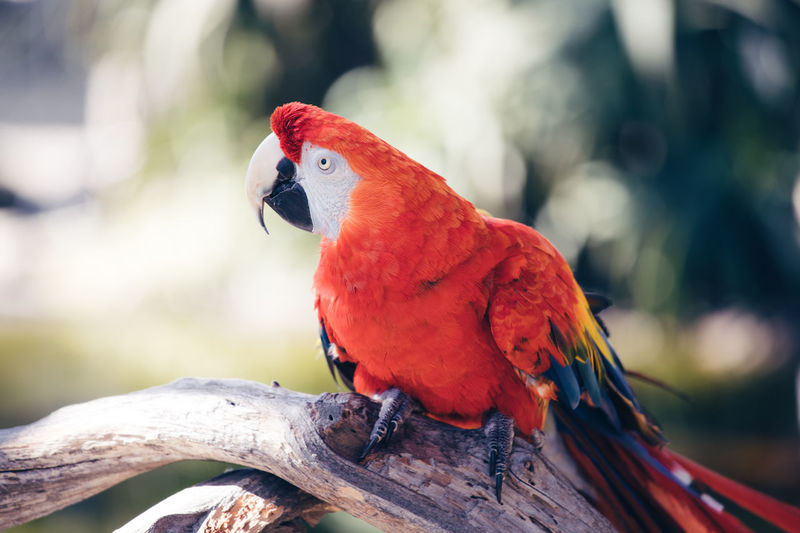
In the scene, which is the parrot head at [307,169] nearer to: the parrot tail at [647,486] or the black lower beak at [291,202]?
the black lower beak at [291,202]

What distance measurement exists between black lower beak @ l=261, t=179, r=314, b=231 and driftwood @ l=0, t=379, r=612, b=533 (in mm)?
213

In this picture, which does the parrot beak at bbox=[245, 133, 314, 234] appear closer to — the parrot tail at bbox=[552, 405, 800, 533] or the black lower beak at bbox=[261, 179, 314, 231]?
the black lower beak at bbox=[261, 179, 314, 231]

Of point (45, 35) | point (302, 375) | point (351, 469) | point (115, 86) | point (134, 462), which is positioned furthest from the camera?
point (45, 35)

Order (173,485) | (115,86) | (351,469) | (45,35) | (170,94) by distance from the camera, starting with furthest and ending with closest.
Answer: (45,35)
(115,86)
(170,94)
(173,485)
(351,469)

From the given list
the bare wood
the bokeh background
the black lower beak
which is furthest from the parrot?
the bokeh background

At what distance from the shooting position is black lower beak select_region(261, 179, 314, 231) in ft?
2.55

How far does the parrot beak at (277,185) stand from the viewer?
770 mm

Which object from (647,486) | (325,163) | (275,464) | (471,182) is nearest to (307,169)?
(325,163)

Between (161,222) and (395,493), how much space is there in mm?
2190

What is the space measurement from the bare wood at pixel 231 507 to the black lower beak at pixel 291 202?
0.31m

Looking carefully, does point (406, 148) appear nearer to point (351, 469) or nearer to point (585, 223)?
point (585, 223)

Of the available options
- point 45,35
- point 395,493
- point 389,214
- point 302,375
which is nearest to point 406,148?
point 302,375

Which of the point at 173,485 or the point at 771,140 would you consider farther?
the point at 771,140

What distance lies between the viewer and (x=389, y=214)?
73 cm
